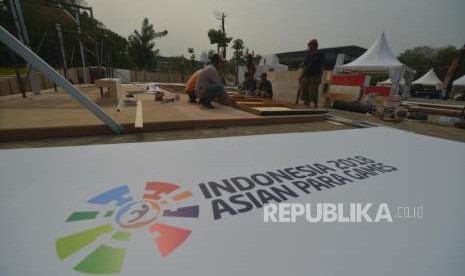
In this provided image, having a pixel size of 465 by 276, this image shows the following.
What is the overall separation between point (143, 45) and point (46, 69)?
25.8 metres

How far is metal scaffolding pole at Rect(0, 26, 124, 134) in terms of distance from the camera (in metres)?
1.67

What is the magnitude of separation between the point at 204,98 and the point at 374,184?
2.92 m

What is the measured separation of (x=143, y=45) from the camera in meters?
24.2

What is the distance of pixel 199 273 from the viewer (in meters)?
0.68

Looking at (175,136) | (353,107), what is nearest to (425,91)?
(353,107)

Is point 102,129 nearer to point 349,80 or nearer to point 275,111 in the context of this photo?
point 275,111

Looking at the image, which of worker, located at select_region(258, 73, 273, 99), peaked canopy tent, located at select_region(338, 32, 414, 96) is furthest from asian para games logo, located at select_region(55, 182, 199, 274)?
peaked canopy tent, located at select_region(338, 32, 414, 96)


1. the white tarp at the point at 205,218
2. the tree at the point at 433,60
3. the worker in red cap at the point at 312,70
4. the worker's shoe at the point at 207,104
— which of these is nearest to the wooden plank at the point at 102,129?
the white tarp at the point at 205,218

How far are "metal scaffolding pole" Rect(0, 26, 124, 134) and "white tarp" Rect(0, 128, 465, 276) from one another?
450 mm

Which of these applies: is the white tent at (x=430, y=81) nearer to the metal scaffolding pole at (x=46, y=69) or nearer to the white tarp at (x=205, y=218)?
the white tarp at (x=205, y=218)

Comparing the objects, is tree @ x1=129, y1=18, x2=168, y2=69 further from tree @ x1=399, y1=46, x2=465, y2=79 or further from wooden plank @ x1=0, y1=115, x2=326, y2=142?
tree @ x1=399, y1=46, x2=465, y2=79

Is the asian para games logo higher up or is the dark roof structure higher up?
the dark roof structure

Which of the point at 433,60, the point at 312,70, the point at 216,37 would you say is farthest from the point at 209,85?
the point at 433,60

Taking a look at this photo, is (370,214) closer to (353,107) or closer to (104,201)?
(104,201)
